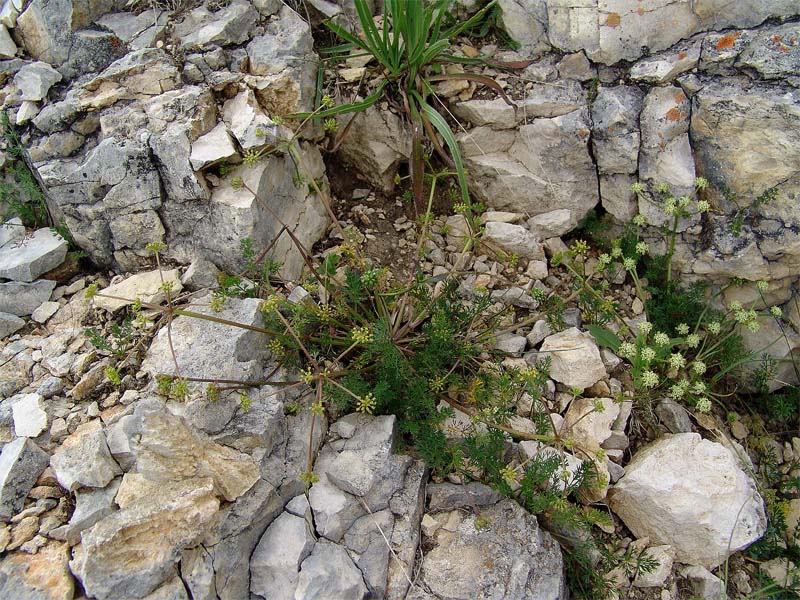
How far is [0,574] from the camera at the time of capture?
2627 mm

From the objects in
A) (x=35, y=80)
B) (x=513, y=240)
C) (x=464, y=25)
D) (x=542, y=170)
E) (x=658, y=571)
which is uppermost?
(x=35, y=80)

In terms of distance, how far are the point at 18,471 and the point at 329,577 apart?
1.49 meters

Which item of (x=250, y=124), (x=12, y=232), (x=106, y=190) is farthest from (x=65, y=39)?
(x=250, y=124)

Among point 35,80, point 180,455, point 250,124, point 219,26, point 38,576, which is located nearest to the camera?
point 38,576

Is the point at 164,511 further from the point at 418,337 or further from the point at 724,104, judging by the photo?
the point at 724,104

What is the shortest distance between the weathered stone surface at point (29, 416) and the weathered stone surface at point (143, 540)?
0.70m

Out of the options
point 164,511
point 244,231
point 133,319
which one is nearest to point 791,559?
point 164,511

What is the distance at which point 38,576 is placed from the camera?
8.62 feet

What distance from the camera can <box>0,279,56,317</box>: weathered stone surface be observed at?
374cm

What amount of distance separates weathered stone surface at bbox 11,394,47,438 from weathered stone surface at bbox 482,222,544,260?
2751 millimetres

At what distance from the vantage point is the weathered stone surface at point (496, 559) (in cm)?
304

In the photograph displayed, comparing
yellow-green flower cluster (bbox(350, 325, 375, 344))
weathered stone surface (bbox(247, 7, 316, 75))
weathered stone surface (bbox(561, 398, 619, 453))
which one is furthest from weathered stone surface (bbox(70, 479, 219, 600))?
weathered stone surface (bbox(247, 7, 316, 75))

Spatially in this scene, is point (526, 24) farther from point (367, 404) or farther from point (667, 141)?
point (367, 404)

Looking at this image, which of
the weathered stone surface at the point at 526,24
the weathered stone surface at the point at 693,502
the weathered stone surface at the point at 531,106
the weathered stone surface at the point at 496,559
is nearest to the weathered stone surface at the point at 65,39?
the weathered stone surface at the point at 531,106
